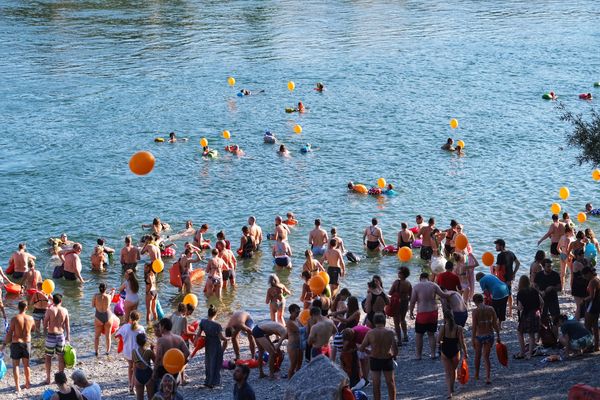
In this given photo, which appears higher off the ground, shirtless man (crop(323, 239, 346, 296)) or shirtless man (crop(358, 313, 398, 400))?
shirtless man (crop(358, 313, 398, 400))

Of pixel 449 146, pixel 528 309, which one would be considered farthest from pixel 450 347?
pixel 449 146

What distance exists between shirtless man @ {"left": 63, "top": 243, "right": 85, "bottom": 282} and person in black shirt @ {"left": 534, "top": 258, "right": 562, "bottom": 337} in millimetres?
9726

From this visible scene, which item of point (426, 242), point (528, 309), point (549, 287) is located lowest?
point (426, 242)

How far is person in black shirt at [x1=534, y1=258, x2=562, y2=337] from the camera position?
13922 mm

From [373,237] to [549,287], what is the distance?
7.42 meters

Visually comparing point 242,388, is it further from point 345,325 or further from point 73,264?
point 73,264

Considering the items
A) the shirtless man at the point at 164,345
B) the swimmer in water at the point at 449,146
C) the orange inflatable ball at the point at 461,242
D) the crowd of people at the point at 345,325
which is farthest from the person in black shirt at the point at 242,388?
the swimmer in water at the point at 449,146

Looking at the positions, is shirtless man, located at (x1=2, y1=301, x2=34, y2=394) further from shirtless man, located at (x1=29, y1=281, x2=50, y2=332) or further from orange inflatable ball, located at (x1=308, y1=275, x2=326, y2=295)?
orange inflatable ball, located at (x1=308, y1=275, x2=326, y2=295)

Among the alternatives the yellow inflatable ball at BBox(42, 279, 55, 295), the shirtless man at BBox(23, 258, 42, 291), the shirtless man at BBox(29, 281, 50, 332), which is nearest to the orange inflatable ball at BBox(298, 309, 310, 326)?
the shirtless man at BBox(29, 281, 50, 332)

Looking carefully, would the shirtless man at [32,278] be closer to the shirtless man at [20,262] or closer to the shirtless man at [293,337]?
the shirtless man at [20,262]

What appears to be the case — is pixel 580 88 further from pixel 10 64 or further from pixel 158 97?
pixel 10 64

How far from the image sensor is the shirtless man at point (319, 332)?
1242cm

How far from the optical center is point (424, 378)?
13023 mm

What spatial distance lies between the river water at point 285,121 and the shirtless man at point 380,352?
276 inches
